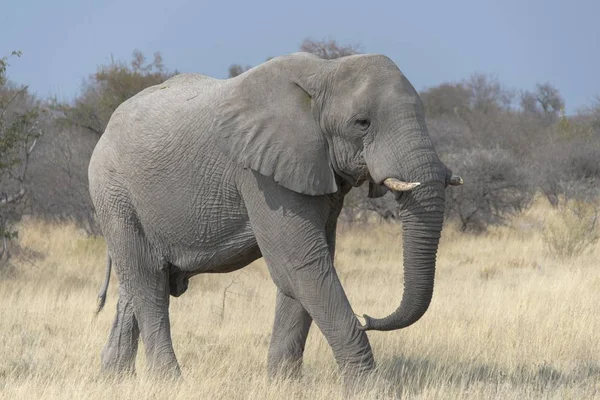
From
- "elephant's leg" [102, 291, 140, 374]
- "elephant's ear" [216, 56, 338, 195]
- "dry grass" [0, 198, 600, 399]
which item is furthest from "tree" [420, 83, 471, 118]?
"elephant's ear" [216, 56, 338, 195]

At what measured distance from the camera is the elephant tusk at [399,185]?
477 cm

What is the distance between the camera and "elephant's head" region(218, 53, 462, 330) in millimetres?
4914

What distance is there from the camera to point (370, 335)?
762cm

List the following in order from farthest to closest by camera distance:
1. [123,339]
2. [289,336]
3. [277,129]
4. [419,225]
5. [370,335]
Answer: [370,335]
[123,339]
[289,336]
[277,129]
[419,225]

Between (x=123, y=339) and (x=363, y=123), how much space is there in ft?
8.44

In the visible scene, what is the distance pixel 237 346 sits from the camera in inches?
297

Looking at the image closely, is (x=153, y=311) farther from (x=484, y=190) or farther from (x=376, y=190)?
(x=484, y=190)

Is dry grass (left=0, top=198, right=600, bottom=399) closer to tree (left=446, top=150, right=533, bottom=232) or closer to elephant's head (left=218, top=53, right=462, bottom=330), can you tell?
elephant's head (left=218, top=53, right=462, bottom=330)

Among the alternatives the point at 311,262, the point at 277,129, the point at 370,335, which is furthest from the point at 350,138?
the point at 370,335

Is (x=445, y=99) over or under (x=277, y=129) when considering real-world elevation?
over

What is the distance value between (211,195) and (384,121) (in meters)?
1.24

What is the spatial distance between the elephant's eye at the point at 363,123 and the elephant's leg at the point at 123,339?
2.32 m

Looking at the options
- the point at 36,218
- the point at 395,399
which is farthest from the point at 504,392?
the point at 36,218

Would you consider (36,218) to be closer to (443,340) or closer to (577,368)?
(443,340)
